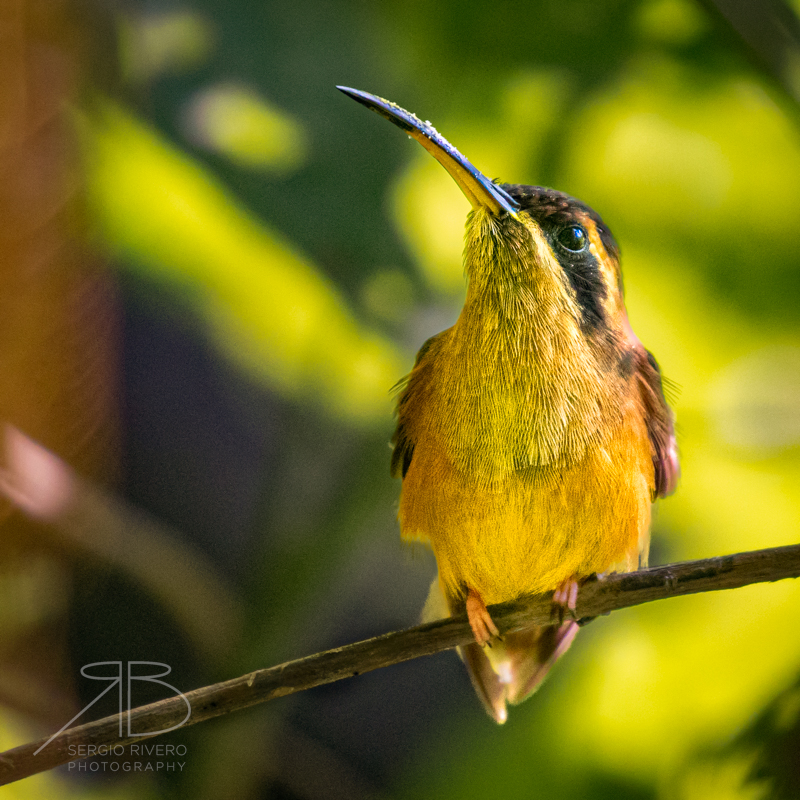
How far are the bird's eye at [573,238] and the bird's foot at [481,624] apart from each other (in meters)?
0.38

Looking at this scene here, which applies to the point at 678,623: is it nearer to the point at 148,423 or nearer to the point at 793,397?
the point at 793,397

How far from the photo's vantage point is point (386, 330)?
1101mm

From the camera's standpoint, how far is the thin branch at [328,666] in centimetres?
58

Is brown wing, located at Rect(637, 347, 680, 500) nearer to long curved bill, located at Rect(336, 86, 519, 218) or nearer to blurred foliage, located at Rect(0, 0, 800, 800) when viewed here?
blurred foliage, located at Rect(0, 0, 800, 800)

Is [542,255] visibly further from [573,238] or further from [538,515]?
[538,515]

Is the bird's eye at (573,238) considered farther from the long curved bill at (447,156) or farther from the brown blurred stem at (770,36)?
the brown blurred stem at (770,36)

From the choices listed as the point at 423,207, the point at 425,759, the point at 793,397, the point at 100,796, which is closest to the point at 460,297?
the point at 423,207

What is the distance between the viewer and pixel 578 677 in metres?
1.01

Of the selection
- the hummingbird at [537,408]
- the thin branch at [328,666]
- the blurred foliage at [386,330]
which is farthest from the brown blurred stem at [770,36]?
the thin branch at [328,666]

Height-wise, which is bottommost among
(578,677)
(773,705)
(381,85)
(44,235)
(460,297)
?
(773,705)

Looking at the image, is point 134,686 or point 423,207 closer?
point 134,686

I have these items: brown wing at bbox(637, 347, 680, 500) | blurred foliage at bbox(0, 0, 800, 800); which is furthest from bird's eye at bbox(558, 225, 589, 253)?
blurred foliage at bbox(0, 0, 800, 800)

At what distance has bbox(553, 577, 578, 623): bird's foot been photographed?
0.74 meters

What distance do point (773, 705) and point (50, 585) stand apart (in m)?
0.92
